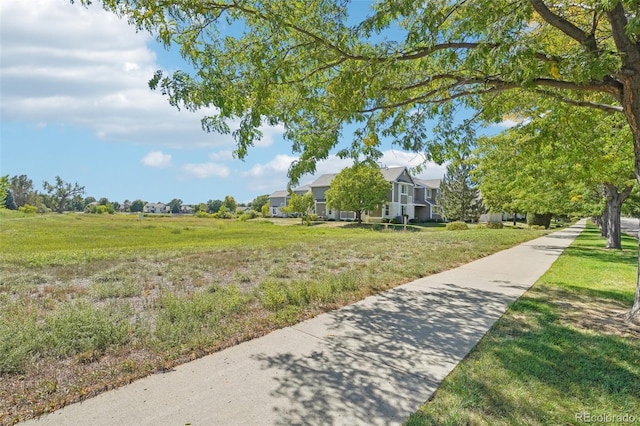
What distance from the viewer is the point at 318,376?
3404mm

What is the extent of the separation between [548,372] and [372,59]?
13.7ft

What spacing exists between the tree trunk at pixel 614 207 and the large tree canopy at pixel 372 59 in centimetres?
1136

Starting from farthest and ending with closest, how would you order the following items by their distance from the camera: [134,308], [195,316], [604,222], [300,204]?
[300,204] < [604,222] < [134,308] < [195,316]

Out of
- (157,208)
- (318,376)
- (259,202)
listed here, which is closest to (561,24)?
(318,376)

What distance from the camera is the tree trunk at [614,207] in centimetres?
1462

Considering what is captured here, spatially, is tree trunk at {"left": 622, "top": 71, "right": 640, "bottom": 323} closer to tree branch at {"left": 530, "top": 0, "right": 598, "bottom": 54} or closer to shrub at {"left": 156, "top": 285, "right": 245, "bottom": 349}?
tree branch at {"left": 530, "top": 0, "right": 598, "bottom": 54}

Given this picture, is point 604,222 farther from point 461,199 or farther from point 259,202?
point 259,202

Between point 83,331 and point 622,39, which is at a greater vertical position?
point 622,39

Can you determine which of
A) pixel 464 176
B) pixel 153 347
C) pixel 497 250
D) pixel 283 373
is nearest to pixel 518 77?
pixel 283 373

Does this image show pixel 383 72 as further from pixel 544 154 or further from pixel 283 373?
pixel 544 154

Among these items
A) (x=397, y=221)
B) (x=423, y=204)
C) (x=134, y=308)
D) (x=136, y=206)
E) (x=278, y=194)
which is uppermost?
(x=278, y=194)

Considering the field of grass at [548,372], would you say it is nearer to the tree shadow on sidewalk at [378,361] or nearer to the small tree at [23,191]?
the tree shadow on sidewalk at [378,361]

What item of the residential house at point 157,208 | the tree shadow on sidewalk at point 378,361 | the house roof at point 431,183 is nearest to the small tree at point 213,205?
the residential house at point 157,208

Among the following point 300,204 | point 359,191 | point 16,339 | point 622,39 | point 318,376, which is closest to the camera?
point 318,376
